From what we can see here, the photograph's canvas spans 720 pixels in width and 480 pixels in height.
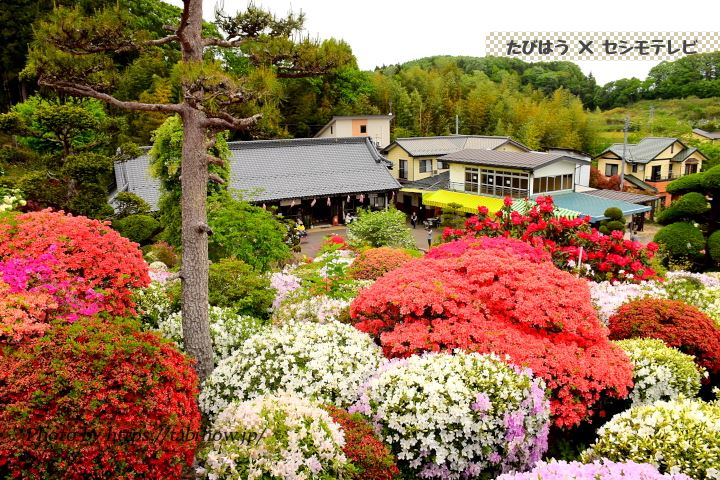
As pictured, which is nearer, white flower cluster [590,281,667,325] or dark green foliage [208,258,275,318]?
dark green foliage [208,258,275,318]

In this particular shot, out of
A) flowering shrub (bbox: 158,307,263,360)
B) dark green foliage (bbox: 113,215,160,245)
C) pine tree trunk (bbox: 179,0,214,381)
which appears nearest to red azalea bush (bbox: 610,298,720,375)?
flowering shrub (bbox: 158,307,263,360)

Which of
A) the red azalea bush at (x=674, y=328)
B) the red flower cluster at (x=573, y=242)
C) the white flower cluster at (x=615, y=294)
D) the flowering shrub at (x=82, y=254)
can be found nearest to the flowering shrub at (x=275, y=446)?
the flowering shrub at (x=82, y=254)

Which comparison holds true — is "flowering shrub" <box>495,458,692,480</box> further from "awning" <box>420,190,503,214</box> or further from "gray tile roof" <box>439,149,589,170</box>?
"awning" <box>420,190,503,214</box>

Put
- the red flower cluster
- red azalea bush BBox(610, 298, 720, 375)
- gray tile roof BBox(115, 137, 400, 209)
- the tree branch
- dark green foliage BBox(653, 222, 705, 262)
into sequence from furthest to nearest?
gray tile roof BBox(115, 137, 400, 209) → dark green foliage BBox(653, 222, 705, 262) → the red flower cluster → red azalea bush BBox(610, 298, 720, 375) → the tree branch

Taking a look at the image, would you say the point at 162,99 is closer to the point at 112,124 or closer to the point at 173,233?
the point at 112,124

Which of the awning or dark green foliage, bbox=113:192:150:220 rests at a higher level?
dark green foliage, bbox=113:192:150:220

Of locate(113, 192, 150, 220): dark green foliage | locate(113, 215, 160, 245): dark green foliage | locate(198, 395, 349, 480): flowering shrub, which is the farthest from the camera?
locate(113, 192, 150, 220): dark green foliage

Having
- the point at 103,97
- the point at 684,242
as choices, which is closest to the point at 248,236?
the point at 103,97

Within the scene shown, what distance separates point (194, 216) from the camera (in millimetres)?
5121

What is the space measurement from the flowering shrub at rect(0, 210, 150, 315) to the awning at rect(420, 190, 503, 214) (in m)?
21.1

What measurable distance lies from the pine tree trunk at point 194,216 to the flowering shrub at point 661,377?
4690 millimetres

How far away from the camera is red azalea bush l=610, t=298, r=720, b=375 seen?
259 inches

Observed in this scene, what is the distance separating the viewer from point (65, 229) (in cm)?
566

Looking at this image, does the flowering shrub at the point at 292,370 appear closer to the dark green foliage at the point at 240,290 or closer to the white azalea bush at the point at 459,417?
the white azalea bush at the point at 459,417
